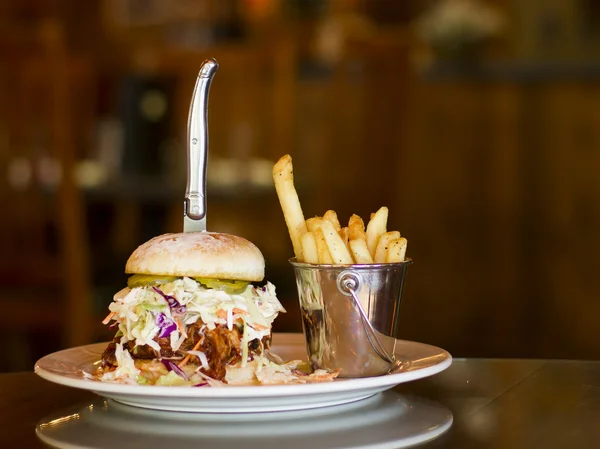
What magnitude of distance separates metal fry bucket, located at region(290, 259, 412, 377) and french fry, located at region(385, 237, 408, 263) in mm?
11

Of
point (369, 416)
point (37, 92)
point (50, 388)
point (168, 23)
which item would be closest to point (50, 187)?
point (37, 92)

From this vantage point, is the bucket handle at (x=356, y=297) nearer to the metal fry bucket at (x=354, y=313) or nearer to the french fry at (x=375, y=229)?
the metal fry bucket at (x=354, y=313)

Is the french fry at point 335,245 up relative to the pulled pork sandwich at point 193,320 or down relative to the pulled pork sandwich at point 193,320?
up

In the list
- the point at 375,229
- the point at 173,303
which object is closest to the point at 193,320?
the point at 173,303

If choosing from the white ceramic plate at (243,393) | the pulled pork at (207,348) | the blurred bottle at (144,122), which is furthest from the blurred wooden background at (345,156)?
the white ceramic plate at (243,393)

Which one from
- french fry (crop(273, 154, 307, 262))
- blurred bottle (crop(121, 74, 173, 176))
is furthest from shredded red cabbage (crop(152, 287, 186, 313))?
blurred bottle (crop(121, 74, 173, 176))

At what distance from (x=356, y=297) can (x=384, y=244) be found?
96 mm

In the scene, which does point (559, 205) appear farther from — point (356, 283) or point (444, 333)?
point (356, 283)

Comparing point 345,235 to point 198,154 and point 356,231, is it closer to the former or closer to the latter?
point 356,231

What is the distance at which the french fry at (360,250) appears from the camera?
132cm

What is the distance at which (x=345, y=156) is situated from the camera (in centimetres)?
632

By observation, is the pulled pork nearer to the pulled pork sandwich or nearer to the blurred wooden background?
the pulled pork sandwich

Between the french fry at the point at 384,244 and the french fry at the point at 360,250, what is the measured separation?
0.02 meters

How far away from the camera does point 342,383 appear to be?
1.07 m
